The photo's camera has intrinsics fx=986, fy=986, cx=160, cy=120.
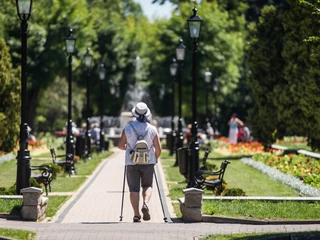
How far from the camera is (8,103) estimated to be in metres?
38.0

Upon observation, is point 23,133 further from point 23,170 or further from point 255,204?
point 255,204

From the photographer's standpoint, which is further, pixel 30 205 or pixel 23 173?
pixel 23 173

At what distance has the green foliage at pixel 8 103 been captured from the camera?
37500 millimetres

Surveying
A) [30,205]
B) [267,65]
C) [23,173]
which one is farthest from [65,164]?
[267,65]

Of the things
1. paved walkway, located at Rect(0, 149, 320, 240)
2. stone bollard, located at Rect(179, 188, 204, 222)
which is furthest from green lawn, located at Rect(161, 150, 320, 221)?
paved walkway, located at Rect(0, 149, 320, 240)

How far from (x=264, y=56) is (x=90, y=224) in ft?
85.7

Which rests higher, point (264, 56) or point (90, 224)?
point (264, 56)

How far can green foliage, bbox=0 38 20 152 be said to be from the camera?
37.5m

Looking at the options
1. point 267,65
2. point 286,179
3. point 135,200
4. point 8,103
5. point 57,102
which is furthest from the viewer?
point 57,102

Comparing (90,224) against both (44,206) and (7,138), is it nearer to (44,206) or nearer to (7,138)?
(44,206)

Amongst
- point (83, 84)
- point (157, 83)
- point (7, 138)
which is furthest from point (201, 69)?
point (7, 138)

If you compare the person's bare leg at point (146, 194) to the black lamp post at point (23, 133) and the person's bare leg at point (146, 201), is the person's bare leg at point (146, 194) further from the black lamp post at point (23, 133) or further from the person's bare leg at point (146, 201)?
the black lamp post at point (23, 133)

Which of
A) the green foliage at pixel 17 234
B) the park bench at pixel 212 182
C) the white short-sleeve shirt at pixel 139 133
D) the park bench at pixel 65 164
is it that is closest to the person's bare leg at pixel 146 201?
the white short-sleeve shirt at pixel 139 133

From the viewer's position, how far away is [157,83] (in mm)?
75750
